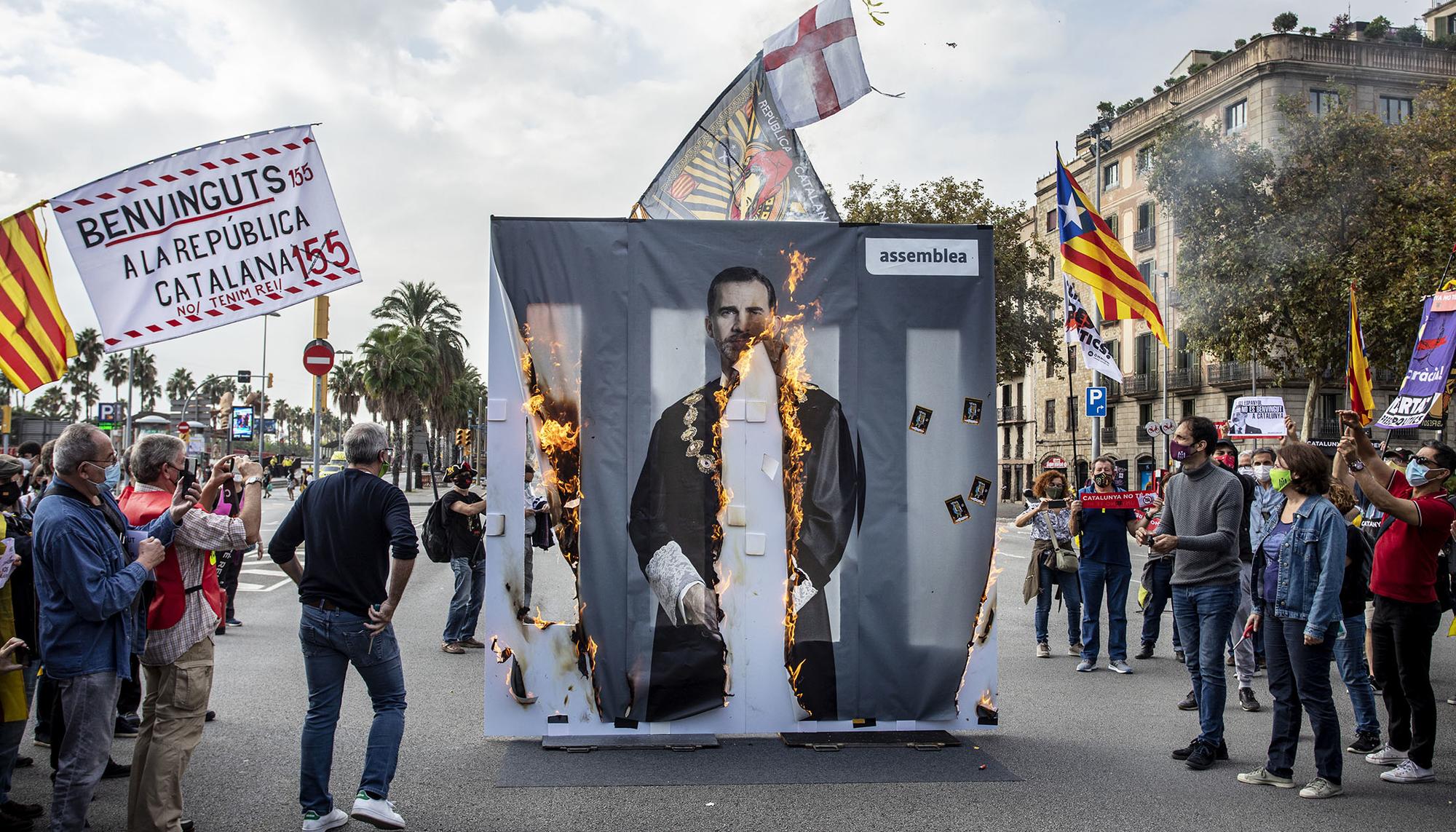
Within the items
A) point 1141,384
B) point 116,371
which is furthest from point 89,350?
point 1141,384

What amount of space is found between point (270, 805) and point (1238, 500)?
5705 millimetres

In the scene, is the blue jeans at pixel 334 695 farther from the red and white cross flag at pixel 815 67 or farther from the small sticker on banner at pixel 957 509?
the red and white cross flag at pixel 815 67

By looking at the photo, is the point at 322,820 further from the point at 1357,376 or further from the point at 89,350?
the point at 89,350

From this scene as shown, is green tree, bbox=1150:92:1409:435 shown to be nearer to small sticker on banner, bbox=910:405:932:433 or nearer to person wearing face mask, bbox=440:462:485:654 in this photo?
small sticker on banner, bbox=910:405:932:433

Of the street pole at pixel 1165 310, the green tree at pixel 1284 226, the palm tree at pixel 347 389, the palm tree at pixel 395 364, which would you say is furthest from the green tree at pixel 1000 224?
the palm tree at pixel 347 389

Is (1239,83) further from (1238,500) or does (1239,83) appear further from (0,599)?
(0,599)

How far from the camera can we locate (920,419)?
7043mm

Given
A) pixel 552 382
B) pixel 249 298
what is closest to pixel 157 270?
pixel 249 298

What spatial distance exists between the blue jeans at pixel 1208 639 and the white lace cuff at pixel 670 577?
3.07 m

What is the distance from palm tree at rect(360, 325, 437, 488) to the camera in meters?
60.9

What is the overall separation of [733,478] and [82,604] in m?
3.73

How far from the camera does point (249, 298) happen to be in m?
5.99

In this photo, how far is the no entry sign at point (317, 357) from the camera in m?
14.3

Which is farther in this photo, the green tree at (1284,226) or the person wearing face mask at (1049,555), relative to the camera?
the green tree at (1284,226)
